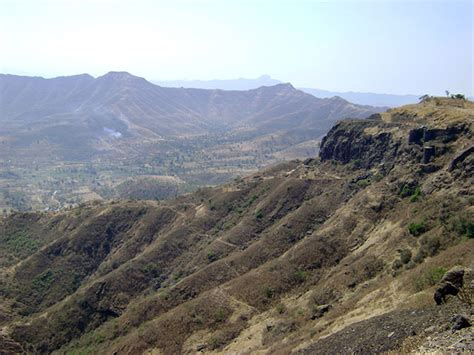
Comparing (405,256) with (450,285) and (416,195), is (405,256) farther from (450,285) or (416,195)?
(450,285)

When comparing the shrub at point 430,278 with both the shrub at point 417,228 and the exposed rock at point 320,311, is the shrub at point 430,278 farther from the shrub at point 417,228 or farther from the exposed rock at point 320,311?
the shrub at point 417,228

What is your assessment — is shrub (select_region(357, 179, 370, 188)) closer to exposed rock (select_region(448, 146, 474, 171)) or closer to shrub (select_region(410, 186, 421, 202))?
shrub (select_region(410, 186, 421, 202))

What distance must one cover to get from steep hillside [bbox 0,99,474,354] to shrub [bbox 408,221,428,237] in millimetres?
114

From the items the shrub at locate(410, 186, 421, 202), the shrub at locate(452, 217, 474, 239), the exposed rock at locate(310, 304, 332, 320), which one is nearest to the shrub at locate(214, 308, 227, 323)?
the exposed rock at locate(310, 304, 332, 320)

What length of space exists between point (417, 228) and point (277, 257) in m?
20.2

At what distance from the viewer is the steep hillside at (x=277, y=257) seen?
32375 mm

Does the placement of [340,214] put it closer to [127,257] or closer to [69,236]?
[127,257]

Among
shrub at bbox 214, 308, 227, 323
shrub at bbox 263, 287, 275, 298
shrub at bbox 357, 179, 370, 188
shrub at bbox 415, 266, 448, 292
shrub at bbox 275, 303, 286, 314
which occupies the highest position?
shrub at bbox 357, 179, 370, 188

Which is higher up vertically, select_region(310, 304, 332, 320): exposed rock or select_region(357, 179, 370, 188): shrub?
select_region(357, 179, 370, 188): shrub

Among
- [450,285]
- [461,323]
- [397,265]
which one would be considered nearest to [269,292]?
[397,265]

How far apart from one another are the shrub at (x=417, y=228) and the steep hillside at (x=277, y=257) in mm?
114

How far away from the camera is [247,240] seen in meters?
64.9

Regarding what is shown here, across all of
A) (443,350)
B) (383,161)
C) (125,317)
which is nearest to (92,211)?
(125,317)

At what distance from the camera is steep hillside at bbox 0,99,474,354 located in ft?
106
